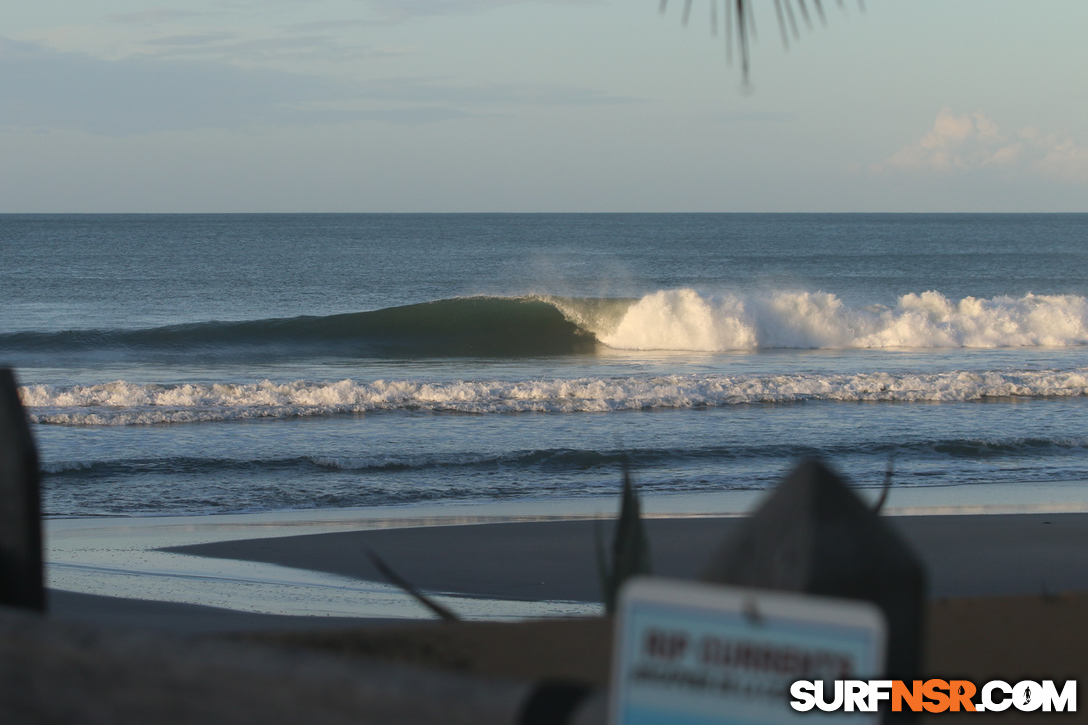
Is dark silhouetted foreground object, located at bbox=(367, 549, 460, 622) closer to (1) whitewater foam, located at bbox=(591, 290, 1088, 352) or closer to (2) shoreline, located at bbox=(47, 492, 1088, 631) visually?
(2) shoreline, located at bbox=(47, 492, 1088, 631)

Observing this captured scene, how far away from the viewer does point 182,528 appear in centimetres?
762

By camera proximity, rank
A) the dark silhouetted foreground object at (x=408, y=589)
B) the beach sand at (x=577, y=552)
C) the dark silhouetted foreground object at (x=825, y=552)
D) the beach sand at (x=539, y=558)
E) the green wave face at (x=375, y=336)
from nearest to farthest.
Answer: the dark silhouetted foreground object at (x=825, y=552) → the dark silhouetted foreground object at (x=408, y=589) → the beach sand at (x=539, y=558) → the beach sand at (x=577, y=552) → the green wave face at (x=375, y=336)

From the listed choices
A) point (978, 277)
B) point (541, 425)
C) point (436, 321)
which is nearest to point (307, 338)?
point (436, 321)

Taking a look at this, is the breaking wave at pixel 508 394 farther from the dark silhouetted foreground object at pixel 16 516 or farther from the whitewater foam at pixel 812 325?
the dark silhouetted foreground object at pixel 16 516

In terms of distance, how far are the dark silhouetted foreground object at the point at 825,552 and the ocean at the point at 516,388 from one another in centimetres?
277

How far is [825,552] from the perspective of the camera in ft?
2.66

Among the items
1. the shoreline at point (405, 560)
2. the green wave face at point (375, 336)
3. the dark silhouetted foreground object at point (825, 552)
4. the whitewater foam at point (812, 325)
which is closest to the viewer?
the dark silhouetted foreground object at point (825, 552)

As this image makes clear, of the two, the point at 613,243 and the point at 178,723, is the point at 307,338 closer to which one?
the point at 178,723

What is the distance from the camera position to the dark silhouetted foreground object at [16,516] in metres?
1.34

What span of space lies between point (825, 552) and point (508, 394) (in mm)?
12801

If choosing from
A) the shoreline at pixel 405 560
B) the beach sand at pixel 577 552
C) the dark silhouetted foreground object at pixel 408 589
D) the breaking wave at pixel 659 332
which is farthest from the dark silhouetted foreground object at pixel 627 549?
the breaking wave at pixel 659 332

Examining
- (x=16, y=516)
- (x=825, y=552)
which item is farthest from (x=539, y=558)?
(x=825, y=552)

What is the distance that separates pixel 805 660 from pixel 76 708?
71 centimetres

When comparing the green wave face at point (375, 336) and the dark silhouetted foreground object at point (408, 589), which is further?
the green wave face at point (375, 336)
